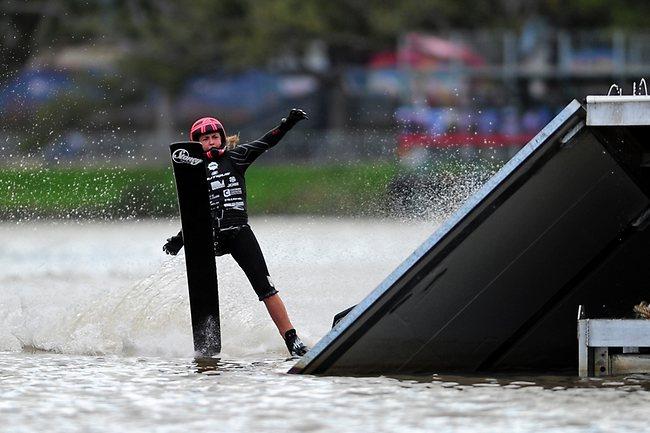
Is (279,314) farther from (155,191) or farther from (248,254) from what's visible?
(155,191)

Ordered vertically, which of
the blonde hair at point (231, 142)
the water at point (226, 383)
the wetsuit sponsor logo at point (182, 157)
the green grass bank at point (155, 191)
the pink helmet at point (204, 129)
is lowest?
the water at point (226, 383)

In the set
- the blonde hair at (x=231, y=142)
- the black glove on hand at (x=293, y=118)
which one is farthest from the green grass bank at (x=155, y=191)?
the black glove on hand at (x=293, y=118)

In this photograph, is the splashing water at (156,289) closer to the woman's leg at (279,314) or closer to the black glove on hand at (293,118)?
the woman's leg at (279,314)

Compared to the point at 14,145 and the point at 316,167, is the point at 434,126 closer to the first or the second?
the point at 316,167

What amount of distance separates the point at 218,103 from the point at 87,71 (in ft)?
14.2

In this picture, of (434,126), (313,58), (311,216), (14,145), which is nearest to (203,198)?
(311,216)

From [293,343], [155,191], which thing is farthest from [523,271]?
[155,191]

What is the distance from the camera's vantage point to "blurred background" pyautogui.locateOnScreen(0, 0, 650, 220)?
4034 centimetres

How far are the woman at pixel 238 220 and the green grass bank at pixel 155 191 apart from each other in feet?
36.7

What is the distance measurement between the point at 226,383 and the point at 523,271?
2139mm

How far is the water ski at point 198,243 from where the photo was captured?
1135 centimetres

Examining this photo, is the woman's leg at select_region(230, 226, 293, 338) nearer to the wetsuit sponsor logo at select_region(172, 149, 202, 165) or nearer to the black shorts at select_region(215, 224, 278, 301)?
the black shorts at select_region(215, 224, 278, 301)

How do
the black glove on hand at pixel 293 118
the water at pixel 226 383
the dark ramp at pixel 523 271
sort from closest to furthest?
1. the water at pixel 226 383
2. the dark ramp at pixel 523 271
3. the black glove on hand at pixel 293 118

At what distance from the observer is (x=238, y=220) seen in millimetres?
11750
